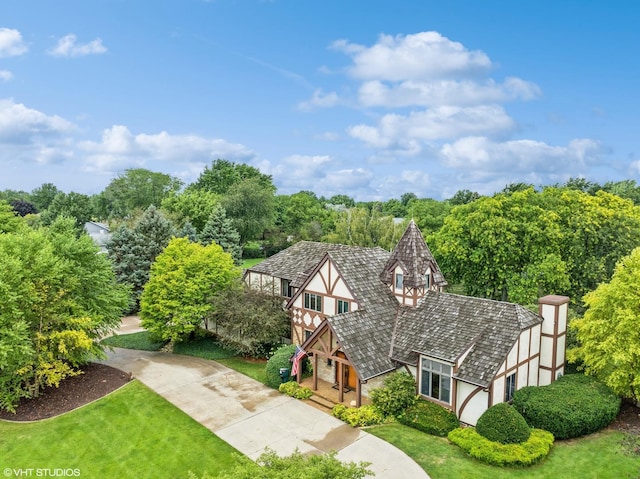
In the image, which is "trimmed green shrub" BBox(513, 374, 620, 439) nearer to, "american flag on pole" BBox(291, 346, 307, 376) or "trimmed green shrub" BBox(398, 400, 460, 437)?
"trimmed green shrub" BBox(398, 400, 460, 437)

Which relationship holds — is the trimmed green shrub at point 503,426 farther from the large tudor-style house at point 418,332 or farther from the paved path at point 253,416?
the paved path at point 253,416

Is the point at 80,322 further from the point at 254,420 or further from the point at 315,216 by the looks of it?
the point at 315,216

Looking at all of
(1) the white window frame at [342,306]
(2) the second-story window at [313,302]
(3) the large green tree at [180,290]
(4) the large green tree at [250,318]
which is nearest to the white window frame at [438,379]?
(1) the white window frame at [342,306]

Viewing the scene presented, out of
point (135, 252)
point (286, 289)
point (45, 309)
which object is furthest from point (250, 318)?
point (135, 252)

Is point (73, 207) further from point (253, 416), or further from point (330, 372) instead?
point (253, 416)

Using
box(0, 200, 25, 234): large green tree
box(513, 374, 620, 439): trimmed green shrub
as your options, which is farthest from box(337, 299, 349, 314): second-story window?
box(0, 200, 25, 234): large green tree
